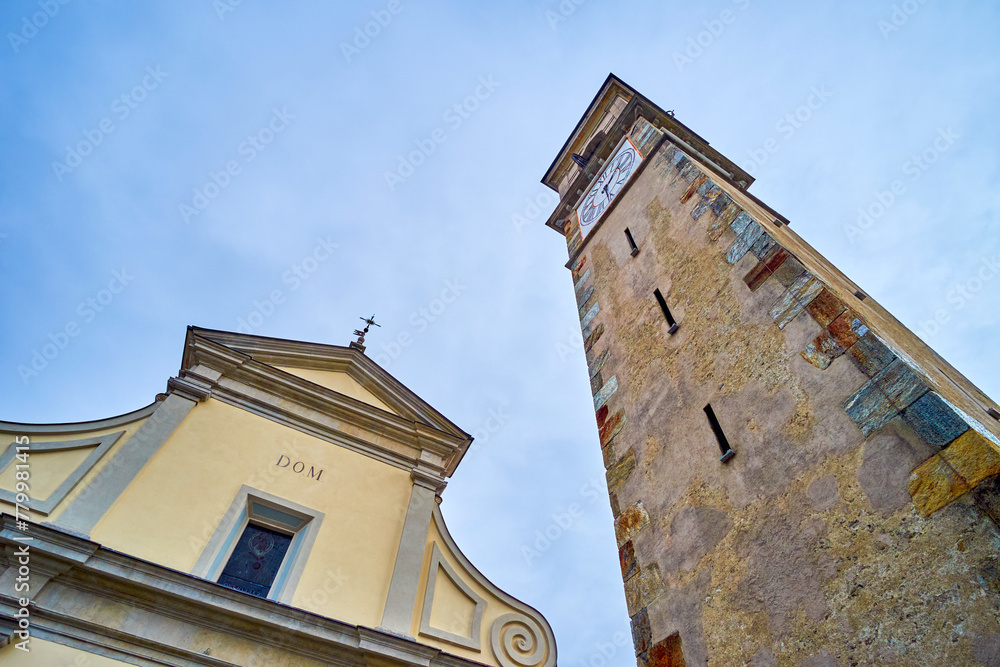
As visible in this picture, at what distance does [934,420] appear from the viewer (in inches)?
108

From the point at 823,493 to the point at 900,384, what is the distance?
768 mm

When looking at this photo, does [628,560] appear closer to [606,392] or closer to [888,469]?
[606,392]

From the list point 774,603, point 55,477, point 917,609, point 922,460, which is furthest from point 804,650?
point 55,477

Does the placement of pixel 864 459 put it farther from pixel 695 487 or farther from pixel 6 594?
pixel 6 594

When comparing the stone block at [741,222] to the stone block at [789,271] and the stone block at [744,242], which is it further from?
the stone block at [789,271]

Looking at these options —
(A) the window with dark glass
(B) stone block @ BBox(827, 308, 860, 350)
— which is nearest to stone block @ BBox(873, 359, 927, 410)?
(B) stone block @ BBox(827, 308, 860, 350)

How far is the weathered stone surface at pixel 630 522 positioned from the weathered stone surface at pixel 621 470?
305mm

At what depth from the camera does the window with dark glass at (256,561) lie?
20.2ft

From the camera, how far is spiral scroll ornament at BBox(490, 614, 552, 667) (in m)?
6.73

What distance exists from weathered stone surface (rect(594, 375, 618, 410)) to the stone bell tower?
2 centimetres

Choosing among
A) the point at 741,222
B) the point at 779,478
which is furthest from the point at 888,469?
the point at 741,222

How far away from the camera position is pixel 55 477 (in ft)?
19.5

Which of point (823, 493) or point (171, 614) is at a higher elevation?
point (171, 614)

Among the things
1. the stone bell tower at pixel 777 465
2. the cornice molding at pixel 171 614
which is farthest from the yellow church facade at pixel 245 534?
the stone bell tower at pixel 777 465
